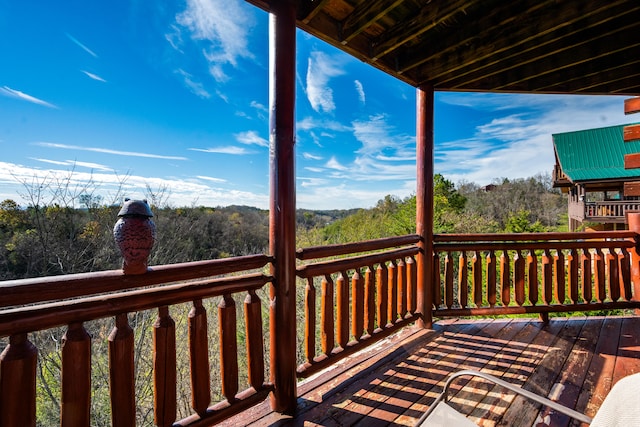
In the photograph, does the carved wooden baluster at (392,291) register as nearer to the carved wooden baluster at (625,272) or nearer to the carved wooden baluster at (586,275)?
the carved wooden baluster at (586,275)

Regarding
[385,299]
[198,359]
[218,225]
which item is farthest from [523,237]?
[218,225]

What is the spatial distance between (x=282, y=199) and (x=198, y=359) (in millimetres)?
951

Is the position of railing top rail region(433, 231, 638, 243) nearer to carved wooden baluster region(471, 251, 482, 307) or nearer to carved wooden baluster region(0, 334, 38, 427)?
carved wooden baluster region(471, 251, 482, 307)

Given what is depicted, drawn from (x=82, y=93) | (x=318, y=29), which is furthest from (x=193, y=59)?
(x=318, y=29)

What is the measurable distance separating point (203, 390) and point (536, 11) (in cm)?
320

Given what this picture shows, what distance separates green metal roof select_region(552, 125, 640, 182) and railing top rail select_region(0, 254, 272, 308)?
14.2 m

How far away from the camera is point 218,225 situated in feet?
34.2

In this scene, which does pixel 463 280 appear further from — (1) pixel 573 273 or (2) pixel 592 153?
(2) pixel 592 153

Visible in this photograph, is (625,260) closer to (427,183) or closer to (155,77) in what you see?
(427,183)

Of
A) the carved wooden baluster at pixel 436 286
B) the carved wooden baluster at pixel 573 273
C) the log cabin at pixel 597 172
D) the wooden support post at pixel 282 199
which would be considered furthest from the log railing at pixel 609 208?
the wooden support post at pixel 282 199

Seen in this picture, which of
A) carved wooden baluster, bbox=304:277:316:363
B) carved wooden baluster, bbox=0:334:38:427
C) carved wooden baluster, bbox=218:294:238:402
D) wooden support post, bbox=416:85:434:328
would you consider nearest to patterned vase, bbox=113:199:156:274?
carved wooden baluster, bbox=0:334:38:427

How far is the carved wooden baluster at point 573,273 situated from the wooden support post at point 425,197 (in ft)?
5.16

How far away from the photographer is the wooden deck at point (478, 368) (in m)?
1.62

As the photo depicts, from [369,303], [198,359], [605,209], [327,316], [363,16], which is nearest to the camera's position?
[198,359]
